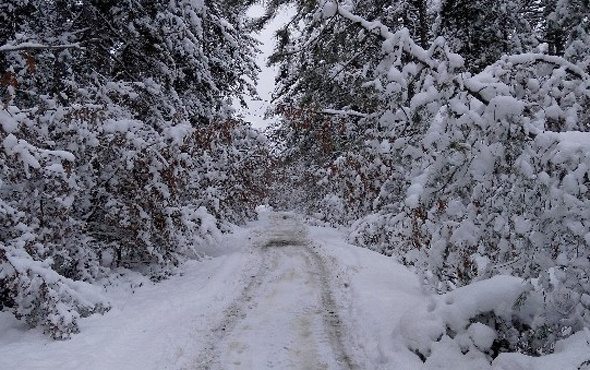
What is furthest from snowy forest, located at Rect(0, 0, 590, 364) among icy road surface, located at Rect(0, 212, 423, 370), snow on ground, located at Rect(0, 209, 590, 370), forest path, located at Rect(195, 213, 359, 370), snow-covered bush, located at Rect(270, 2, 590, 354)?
forest path, located at Rect(195, 213, 359, 370)

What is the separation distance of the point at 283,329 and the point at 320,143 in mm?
3675

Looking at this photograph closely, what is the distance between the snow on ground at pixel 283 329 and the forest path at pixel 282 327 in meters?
0.02

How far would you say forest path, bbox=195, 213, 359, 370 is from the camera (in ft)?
22.4

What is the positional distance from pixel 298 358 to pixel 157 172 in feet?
17.7

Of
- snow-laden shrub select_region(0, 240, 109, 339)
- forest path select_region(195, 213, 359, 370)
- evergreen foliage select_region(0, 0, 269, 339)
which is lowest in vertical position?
forest path select_region(195, 213, 359, 370)

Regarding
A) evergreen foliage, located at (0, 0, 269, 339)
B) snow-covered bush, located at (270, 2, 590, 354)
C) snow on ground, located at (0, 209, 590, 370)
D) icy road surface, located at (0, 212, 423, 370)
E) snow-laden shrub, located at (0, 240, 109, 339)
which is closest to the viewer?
snow-covered bush, located at (270, 2, 590, 354)

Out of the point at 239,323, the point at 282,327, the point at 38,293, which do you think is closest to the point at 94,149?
the point at 38,293

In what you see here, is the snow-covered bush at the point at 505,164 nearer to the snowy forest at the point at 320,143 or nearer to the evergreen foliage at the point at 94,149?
the snowy forest at the point at 320,143

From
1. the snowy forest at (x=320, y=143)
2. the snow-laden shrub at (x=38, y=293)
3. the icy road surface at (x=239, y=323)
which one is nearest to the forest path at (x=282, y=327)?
the icy road surface at (x=239, y=323)

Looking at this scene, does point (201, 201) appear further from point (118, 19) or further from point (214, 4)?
point (214, 4)

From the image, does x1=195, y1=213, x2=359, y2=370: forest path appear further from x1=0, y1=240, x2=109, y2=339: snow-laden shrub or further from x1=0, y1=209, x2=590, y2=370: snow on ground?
x1=0, y1=240, x2=109, y2=339: snow-laden shrub

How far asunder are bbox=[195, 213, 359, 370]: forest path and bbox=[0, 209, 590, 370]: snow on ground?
0.02 meters

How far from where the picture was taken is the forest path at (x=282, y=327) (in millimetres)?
6828

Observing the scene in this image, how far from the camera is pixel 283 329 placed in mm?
8164
